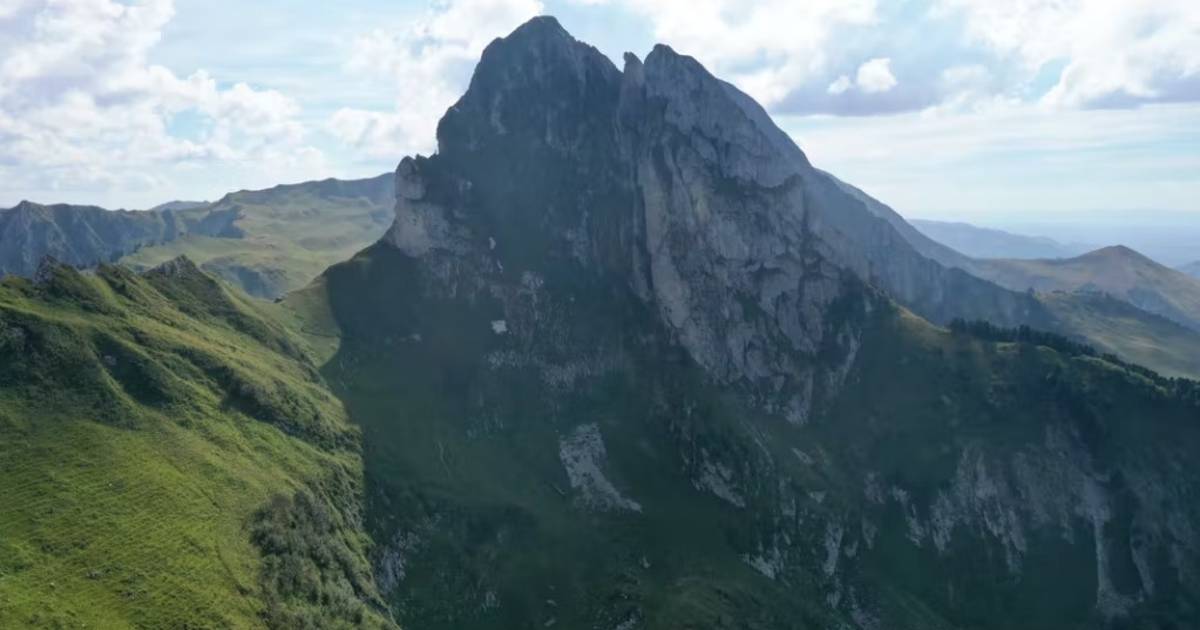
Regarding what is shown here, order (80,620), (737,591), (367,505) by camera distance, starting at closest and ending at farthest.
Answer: (80,620) < (367,505) < (737,591)

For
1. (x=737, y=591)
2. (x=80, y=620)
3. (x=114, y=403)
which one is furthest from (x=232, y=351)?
(x=737, y=591)

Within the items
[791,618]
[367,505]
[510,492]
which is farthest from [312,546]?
[791,618]

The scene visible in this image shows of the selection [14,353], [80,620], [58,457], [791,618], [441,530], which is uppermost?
[14,353]

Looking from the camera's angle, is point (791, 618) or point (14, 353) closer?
point (14, 353)

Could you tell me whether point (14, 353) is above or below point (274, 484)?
above

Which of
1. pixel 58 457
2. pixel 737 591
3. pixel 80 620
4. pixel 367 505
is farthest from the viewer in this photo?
pixel 737 591

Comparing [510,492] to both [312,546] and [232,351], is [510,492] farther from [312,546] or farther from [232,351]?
[232,351]

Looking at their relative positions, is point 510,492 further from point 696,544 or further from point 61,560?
point 61,560
